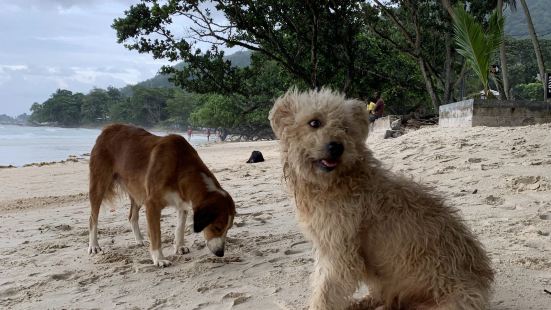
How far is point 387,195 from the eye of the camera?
3055 millimetres

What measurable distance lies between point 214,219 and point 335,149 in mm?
2492

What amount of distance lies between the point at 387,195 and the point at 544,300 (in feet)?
4.34

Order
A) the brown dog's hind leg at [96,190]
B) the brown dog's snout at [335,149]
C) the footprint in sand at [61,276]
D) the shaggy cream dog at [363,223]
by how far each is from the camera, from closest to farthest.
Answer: the shaggy cream dog at [363,223] → the brown dog's snout at [335,149] → the footprint in sand at [61,276] → the brown dog's hind leg at [96,190]

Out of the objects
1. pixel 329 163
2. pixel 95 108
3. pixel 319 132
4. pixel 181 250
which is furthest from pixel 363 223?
pixel 95 108

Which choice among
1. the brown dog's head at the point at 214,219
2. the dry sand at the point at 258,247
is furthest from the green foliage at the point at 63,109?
the brown dog's head at the point at 214,219

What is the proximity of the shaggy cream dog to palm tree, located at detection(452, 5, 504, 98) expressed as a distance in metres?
10.4

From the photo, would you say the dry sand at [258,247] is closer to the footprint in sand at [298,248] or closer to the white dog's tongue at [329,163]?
the footprint in sand at [298,248]

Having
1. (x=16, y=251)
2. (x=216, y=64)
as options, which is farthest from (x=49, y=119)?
(x=16, y=251)

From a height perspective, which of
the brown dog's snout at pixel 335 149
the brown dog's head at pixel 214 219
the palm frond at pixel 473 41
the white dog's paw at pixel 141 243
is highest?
the palm frond at pixel 473 41

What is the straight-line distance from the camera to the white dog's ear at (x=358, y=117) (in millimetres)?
3154

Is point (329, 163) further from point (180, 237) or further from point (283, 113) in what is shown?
point (180, 237)

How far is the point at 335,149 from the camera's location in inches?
117

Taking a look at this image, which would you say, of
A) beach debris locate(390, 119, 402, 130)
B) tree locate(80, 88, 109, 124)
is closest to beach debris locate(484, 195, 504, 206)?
beach debris locate(390, 119, 402, 130)

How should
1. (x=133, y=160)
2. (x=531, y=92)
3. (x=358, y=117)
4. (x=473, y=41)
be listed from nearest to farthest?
(x=358, y=117) < (x=133, y=160) < (x=473, y=41) < (x=531, y=92)
